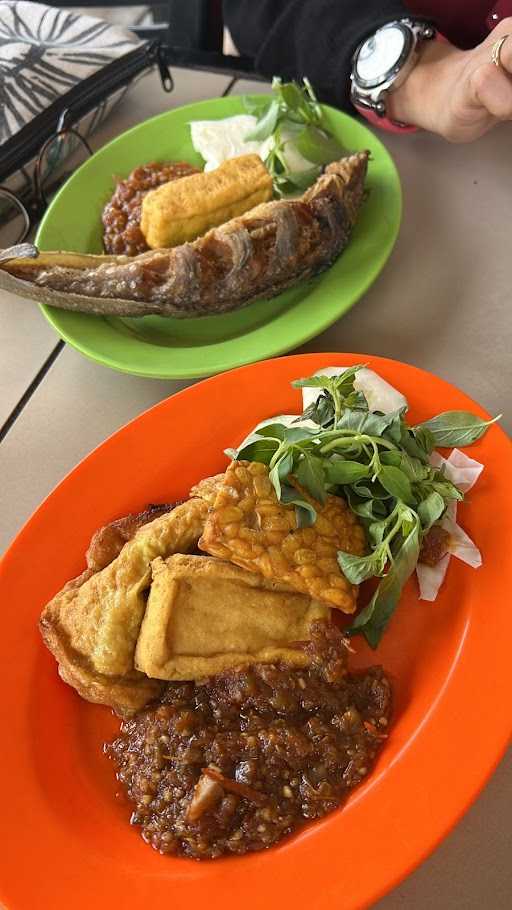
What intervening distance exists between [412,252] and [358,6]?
58cm

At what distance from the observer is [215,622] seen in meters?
1.03

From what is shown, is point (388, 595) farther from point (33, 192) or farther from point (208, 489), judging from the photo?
point (33, 192)

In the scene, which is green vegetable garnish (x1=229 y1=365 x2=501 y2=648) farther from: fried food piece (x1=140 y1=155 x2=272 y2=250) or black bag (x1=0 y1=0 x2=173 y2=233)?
black bag (x1=0 y1=0 x2=173 y2=233)

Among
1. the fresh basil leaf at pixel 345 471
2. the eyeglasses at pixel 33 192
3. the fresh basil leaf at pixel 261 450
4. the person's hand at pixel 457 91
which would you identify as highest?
the eyeglasses at pixel 33 192

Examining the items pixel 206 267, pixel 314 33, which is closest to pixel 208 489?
pixel 206 267

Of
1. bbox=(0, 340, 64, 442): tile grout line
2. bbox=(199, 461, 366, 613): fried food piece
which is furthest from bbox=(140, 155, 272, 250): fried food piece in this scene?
bbox=(199, 461, 366, 613): fried food piece

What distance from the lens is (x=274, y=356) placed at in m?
1.36

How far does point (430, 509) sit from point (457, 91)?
936 millimetres

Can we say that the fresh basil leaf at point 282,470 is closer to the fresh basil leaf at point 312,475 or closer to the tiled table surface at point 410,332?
the fresh basil leaf at point 312,475

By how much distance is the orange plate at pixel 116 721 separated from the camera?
870mm

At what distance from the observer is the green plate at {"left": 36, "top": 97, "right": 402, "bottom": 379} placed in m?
1.37

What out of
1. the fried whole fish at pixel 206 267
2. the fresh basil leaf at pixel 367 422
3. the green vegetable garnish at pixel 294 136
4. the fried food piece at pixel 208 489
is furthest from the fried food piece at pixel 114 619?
the green vegetable garnish at pixel 294 136

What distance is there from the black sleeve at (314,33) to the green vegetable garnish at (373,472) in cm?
96

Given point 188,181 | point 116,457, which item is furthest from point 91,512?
point 188,181
